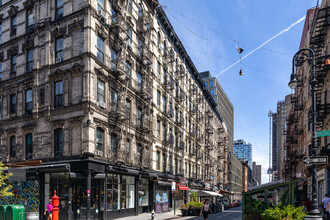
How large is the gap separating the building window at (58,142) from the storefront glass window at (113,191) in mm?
4353

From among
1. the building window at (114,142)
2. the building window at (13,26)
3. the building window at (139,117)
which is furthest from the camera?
the building window at (139,117)

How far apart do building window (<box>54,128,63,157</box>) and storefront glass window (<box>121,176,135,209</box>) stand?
6492 mm

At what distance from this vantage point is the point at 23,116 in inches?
1016

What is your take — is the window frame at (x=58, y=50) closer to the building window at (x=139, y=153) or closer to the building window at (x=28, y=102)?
the building window at (x=28, y=102)

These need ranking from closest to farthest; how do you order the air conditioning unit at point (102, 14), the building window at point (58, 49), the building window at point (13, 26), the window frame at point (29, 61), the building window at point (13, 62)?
the air conditioning unit at point (102, 14), the building window at point (58, 49), the window frame at point (29, 61), the building window at point (13, 62), the building window at point (13, 26)

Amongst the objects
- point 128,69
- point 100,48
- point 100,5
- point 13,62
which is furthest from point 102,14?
point 13,62

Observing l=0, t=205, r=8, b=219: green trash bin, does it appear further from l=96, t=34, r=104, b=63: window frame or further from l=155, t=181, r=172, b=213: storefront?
l=155, t=181, r=172, b=213: storefront

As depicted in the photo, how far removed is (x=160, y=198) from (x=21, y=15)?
22905mm

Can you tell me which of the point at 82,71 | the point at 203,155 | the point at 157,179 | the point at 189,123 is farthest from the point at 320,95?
the point at 203,155

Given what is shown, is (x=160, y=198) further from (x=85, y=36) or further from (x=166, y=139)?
(x=85, y=36)

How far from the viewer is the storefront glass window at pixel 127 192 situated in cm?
2723

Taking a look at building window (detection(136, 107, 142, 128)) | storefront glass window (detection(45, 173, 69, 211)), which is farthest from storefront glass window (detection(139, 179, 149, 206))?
storefront glass window (detection(45, 173, 69, 211))

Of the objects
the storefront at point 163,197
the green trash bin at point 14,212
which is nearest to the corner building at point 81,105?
the storefront at point 163,197

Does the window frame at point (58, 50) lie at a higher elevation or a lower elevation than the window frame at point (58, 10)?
lower
